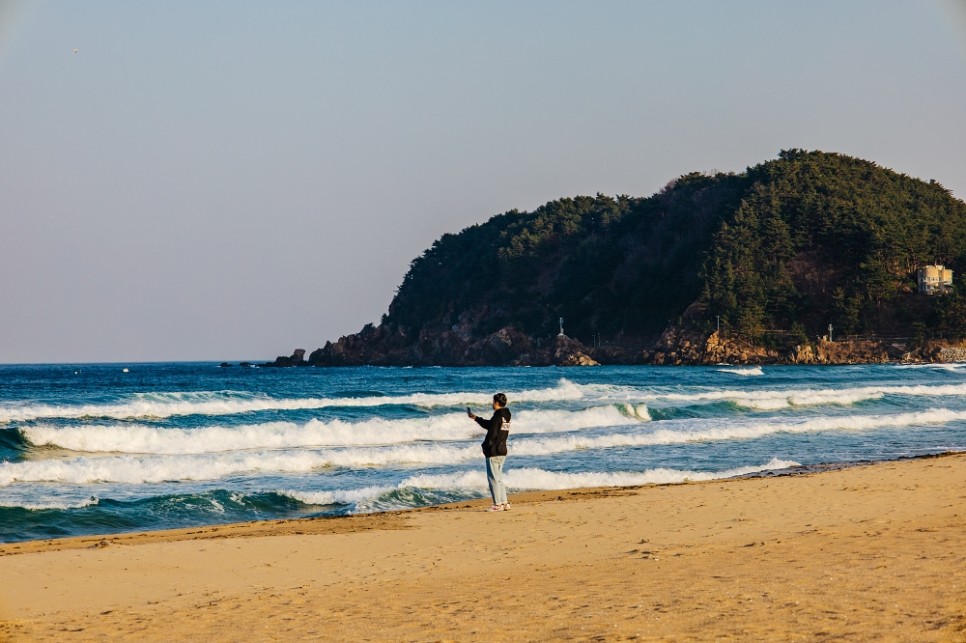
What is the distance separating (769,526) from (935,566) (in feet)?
10.1

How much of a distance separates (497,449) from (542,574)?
413 cm

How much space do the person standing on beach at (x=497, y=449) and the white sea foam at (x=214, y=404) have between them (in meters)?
20.2

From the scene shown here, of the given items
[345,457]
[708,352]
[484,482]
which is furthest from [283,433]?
[708,352]

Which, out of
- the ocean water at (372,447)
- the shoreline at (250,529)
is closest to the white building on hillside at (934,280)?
the ocean water at (372,447)

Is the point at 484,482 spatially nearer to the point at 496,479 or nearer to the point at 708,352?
the point at 496,479

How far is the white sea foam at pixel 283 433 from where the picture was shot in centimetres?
2316

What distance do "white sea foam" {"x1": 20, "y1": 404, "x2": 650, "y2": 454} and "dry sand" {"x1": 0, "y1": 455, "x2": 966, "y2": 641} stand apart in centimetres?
1159

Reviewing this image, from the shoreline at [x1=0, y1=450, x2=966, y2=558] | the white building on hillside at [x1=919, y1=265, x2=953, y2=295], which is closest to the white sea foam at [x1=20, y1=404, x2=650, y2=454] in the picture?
the shoreline at [x1=0, y1=450, x2=966, y2=558]

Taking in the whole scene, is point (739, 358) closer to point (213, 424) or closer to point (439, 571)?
point (213, 424)

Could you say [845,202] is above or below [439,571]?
above

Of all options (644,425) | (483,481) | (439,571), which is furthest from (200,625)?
(644,425)

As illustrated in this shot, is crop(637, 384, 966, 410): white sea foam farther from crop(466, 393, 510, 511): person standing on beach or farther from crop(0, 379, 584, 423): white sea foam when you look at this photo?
crop(466, 393, 510, 511): person standing on beach

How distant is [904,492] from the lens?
1302cm

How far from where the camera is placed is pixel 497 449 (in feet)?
41.9
